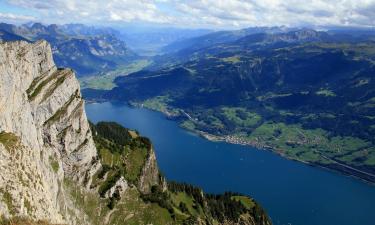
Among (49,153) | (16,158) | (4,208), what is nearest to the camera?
(4,208)

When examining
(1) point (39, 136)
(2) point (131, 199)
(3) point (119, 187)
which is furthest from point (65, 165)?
(1) point (39, 136)

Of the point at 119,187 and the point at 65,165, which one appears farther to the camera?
the point at 119,187

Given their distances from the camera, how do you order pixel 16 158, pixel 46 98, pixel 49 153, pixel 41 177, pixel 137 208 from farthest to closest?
1. pixel 137 208
2. pixel 46 98
3. pixel 49 153
4. pixel 41 177
5. pixel 16 158

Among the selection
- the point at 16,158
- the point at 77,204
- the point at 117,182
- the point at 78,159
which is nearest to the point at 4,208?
the point at 16,158

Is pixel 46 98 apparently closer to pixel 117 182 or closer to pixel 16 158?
pixel 117 182

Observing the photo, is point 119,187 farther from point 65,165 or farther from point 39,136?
point 39,136

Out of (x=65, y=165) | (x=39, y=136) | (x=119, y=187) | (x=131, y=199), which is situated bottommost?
(x=131, y=199)

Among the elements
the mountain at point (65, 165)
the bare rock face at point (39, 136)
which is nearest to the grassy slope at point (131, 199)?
the mountain at point (65, 165)
